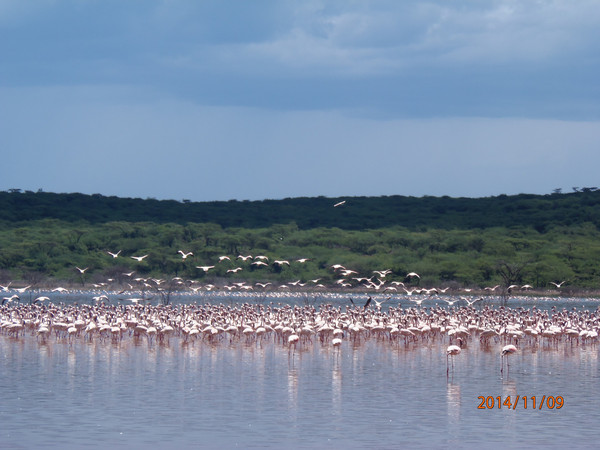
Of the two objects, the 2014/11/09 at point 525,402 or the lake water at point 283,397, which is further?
the 2014/11/09 at point 525,402

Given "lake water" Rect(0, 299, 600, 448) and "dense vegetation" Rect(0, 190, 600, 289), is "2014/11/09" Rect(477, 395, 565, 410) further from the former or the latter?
"dense vegetation" Rect(0, 190, 600, 289)

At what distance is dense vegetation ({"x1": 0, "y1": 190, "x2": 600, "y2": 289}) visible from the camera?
82.1m

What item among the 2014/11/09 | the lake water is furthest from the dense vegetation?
the 2014/11/09

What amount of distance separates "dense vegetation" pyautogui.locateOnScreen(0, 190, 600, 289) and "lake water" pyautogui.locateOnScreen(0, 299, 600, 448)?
40.8 m

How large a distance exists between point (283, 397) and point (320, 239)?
265 ft

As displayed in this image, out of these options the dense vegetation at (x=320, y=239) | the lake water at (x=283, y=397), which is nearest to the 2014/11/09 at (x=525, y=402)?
the lake water at (x=283, y=397)

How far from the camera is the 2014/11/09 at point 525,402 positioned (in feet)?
63.4

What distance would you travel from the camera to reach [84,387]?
2084 cm

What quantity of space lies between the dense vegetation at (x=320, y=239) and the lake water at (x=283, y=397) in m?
40.8

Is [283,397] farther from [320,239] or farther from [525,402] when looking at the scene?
[320,239]

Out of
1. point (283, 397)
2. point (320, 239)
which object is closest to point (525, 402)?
point (283, 397)

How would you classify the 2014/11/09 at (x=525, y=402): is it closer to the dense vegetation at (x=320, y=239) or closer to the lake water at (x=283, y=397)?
the lake water at (x=283, y=397)

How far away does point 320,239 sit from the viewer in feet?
330

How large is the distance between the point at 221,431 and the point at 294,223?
332 feet
